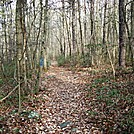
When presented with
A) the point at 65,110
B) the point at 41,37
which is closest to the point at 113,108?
the point at 65,110

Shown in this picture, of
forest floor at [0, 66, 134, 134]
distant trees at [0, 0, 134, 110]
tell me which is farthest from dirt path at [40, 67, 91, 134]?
distant trees at [0, 0, 134, 110]

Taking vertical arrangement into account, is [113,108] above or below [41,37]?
below

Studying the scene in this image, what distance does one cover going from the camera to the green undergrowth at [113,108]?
18.3ft

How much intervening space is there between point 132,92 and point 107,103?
1.14 m

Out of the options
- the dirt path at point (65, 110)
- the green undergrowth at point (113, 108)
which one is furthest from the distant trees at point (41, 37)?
the green undergrowth at point (113, 108)

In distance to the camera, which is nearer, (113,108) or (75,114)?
(113,108)

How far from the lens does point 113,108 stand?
679 cm

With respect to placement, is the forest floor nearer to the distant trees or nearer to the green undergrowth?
the green undergrowth

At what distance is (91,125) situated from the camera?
20.3 feet

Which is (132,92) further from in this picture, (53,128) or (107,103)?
(53,128)

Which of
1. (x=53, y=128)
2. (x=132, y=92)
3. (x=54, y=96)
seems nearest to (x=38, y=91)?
(x=54, y=96)

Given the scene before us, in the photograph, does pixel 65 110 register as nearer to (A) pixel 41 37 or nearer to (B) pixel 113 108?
(B) pixel 113 108

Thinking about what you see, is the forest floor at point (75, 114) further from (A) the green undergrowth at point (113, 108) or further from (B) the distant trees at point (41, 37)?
(B) the distant trees at point (41, 37)

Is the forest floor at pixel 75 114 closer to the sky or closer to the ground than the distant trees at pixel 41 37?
closer to the ground
